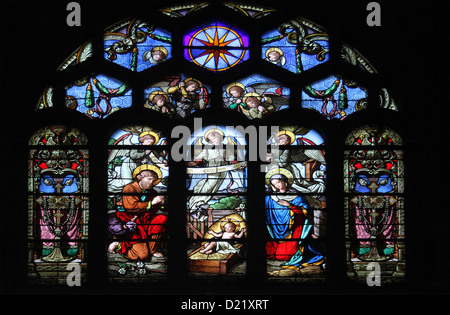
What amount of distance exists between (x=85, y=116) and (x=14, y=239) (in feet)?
5.36

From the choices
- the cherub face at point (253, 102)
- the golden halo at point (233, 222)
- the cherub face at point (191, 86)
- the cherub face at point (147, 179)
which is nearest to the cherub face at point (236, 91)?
the cherub face at point (253, 102)

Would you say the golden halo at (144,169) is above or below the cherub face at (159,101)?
below

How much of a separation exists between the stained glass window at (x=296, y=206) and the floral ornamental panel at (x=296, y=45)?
2.81 feet

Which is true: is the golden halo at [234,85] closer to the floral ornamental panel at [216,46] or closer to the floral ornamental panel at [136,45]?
the floral ornamental panel at [216,46]

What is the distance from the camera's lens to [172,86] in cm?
813

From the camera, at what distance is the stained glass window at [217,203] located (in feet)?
25.6

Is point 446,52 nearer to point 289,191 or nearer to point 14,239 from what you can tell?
point 289,191

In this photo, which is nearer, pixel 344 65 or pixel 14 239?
pixel 14 239

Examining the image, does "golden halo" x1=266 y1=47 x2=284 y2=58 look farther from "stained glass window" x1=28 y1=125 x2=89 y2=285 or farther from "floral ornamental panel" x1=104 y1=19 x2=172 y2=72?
"stained glass window" x1=28 y1=125 x2=89 y2=285

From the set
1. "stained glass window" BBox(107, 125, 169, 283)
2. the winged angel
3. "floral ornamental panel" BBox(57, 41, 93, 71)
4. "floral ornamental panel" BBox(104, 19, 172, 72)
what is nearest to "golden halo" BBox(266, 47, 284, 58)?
the winged angel

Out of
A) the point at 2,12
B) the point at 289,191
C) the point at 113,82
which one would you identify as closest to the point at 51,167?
the point at 113,82

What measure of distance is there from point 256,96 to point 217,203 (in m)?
1.38

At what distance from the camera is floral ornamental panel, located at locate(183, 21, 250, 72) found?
823 cm

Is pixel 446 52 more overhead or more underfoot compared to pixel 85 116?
more overhead
